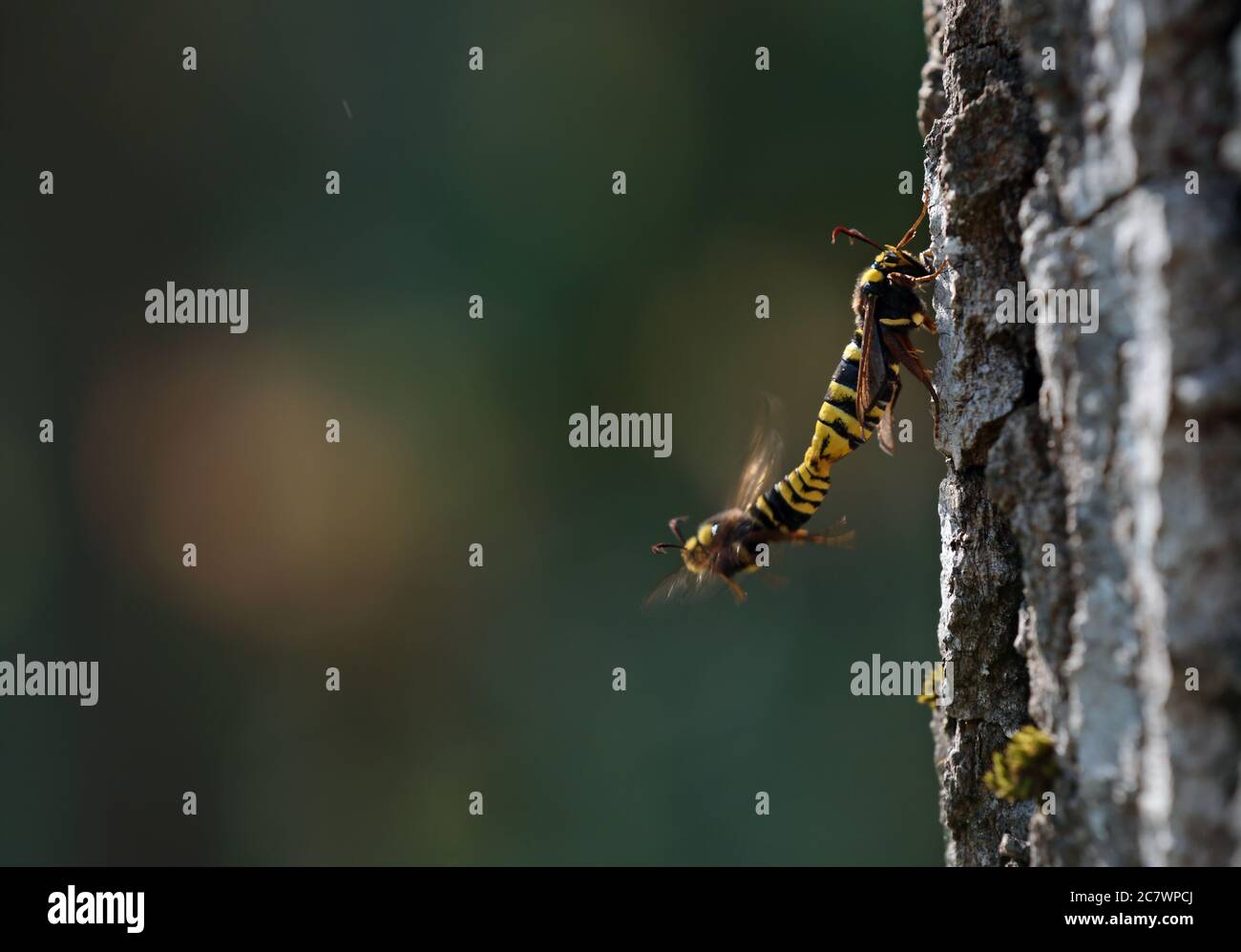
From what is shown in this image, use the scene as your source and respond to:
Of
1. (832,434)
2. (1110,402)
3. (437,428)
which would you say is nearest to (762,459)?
(832,434)

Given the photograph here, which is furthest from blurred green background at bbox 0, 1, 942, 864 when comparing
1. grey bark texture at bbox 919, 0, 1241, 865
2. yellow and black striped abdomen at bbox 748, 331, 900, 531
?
grey bark texture at bbox 919, 0, 1241, 865

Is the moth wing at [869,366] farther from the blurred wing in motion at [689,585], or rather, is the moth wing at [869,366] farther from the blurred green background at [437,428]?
the blurred green background at [437,428]

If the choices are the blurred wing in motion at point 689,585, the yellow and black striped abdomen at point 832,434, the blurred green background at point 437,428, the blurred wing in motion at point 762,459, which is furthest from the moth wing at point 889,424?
the blurred green background at point 437,428

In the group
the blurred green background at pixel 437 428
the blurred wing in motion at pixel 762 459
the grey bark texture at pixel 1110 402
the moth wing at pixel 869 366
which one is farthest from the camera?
the blurred green background at pixel 437 428

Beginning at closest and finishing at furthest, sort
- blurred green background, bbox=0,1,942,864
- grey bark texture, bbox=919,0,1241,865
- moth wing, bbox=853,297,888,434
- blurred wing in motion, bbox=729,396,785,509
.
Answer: grey bark texture, bbox=919,0,1241,865 → moth wing, bbox=853,297,888,434 → blurred wing in motion, bbox=729,396,785,509 → blurred green background, bbox=0,1,942,864

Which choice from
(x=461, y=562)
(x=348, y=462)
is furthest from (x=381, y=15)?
(x=461, y=562)

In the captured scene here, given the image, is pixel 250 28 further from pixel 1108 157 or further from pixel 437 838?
pixel 1108 157

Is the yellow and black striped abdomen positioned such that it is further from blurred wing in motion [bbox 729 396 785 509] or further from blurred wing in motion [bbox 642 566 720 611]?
blurred wing in motion [bbox 642 566 720 611]
